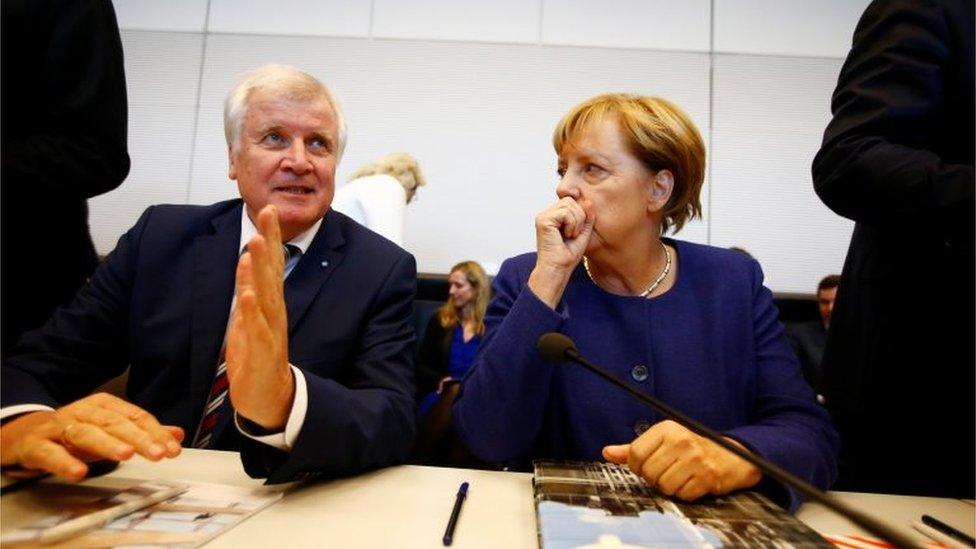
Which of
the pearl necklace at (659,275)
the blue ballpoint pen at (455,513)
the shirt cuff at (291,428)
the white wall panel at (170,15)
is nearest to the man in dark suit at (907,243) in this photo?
the pearl necklace at (659,275)

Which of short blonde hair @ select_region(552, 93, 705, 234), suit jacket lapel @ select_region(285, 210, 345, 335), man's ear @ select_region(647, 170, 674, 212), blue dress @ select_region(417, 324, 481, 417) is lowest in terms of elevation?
blue dress @ select_region(417, 324, 481, 417)

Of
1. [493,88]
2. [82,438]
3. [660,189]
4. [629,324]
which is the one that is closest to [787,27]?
[493,88]

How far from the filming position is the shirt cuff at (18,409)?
1.98 feet

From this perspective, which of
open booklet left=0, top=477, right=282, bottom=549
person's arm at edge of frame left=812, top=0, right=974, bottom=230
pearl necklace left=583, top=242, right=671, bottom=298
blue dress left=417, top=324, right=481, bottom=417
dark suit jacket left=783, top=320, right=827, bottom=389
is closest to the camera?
open booklet left=0, top=477, right=282, bottom=549

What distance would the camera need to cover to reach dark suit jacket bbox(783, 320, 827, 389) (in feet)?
7.73

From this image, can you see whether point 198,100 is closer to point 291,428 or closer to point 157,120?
point 157,120

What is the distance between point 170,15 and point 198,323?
2939mm

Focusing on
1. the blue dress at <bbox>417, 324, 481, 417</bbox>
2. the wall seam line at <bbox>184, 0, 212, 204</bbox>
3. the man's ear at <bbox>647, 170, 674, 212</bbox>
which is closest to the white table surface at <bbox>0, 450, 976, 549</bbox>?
the man's ear at <bbox>647, 170, 674, 212</bbox>

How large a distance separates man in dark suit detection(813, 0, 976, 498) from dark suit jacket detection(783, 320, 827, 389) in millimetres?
1674

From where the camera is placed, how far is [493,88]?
304cm

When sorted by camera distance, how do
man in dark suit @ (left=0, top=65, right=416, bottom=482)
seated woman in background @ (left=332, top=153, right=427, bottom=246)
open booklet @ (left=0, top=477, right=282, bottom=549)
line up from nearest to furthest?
1. open booklet @ (left=0, top=477, right=282, bottom=549)
2. man in dark suit @ (left=0, top=65, right=416, bottom=482)
3. seated woman in background @ (left=332, top=153, right=427, bottom=246)

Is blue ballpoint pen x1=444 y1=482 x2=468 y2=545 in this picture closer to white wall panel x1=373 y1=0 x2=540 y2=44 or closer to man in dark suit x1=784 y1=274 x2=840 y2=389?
man in dark suit x1=784 y1=274 x2=840 y2=389

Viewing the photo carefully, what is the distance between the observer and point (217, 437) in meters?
0.76

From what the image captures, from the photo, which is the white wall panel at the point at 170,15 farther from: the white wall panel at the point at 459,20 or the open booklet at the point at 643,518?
the open booklet at the point at 643,518
